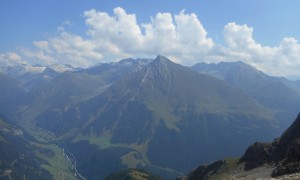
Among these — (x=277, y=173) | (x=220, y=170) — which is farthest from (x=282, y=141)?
(x=277, y=173)

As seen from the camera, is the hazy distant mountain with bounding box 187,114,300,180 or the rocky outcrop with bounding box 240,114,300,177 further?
the rocky outcrop with bounding box 240,114,300,177

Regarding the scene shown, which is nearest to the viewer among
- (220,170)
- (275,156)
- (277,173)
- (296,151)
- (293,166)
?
(293,166)

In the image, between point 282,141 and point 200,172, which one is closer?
point 282,141

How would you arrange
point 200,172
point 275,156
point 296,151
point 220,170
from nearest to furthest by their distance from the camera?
1. point 296,151
2. point 275,156
3. point 220,170
4. point 200,172

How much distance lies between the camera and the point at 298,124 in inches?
5463

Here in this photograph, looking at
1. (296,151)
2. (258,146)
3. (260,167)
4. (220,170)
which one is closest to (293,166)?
(296,151)

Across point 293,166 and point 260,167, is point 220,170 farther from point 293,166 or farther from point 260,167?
point 293,166

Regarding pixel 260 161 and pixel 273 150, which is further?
pixel 260 161

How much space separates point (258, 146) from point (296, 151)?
5927 centimetres

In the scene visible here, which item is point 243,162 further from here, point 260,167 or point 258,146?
point 260,167

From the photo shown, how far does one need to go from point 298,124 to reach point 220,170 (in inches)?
1781

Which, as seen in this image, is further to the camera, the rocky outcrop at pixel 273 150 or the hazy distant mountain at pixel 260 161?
the rocky outcrop at pixel 273 150

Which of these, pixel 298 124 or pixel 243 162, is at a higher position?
pixel 298 124

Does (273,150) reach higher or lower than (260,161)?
higher
